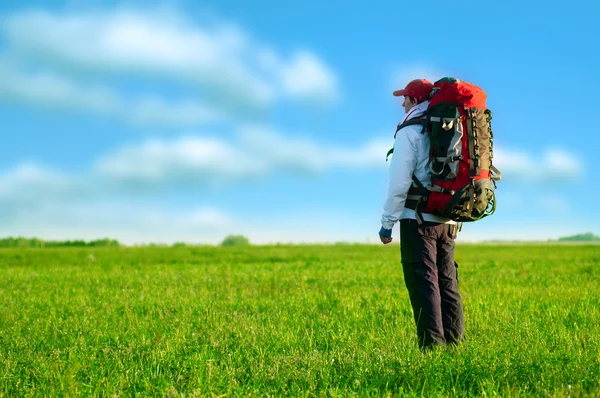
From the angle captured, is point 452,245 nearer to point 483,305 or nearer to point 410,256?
point 410,256

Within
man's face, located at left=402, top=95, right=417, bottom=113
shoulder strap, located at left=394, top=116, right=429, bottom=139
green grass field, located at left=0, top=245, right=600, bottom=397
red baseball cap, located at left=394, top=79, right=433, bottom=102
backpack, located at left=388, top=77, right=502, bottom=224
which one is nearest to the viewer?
green grass field, located at left=0, top=245, right=600, bottom=397

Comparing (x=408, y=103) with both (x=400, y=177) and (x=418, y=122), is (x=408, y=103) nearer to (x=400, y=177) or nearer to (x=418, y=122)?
(x=418, y=122)

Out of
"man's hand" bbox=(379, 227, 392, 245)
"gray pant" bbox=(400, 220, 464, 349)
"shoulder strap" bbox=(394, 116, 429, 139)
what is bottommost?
"gray pant" bbox=(400, 220, 464, 349)

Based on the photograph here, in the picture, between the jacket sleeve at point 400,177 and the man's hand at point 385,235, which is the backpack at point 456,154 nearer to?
the jacket sleeve at point 400,177

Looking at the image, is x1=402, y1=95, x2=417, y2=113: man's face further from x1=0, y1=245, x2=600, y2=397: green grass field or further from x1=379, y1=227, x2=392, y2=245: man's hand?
x1=0, y1=245, x2=600, y2=397: green grass field

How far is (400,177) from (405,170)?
0.10m

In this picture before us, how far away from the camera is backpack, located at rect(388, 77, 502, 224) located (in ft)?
23.0

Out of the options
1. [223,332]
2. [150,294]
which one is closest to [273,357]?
[223,332]

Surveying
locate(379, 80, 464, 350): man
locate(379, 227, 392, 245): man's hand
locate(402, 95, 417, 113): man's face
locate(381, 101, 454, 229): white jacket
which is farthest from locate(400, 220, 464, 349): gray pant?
locate(402, 95, 417, 113): man's face

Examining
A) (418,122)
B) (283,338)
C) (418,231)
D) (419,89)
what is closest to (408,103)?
(419,89)

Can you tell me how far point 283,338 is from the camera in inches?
329

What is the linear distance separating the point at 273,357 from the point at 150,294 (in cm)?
769

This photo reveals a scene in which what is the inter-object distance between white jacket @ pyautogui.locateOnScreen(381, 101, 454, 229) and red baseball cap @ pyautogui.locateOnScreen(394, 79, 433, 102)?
0.33 meters

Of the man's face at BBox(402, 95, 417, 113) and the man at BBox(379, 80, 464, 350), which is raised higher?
the man's face at BBox(402, 95, 417, 113)
